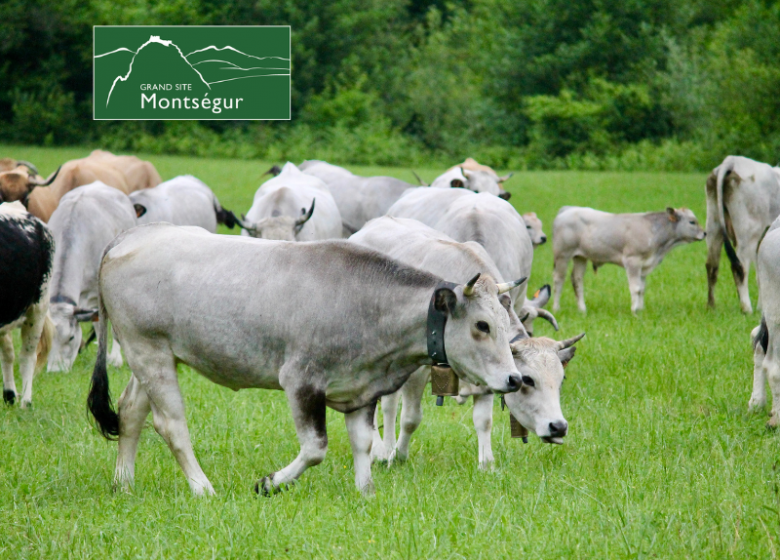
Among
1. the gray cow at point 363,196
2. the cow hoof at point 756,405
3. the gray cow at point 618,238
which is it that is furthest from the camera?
the gray cow at point 363,196

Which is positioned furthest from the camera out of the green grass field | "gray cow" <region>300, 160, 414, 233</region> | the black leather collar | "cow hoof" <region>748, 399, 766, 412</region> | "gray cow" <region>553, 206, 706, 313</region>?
"gray cow" <region>300, 160, 414, 233</region>

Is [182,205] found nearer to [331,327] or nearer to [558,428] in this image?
[331,327]

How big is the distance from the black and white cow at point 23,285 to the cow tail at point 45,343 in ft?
0.74

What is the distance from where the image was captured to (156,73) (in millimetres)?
13172

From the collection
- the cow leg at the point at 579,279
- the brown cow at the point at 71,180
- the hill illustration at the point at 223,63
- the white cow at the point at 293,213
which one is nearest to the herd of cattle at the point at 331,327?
the white cow at the point at 293,213

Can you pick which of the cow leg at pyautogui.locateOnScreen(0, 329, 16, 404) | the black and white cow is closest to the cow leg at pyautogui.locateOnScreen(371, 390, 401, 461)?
the black and white cow

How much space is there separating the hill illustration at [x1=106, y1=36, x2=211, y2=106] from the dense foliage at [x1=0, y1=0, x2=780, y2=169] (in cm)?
2323

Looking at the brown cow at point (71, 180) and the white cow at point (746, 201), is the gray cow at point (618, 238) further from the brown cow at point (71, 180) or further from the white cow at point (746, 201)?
the brown cow at point (71, 180)

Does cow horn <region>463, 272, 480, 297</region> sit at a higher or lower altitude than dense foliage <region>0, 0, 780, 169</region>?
lower

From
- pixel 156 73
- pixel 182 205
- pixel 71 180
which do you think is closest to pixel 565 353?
pixel 156 73

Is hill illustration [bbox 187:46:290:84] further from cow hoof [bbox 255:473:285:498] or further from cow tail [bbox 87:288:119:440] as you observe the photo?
cow hoof [bbox 255:473:285:498]

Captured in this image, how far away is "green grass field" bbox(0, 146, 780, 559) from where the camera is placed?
4285 mm

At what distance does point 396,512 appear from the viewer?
15.6 ft

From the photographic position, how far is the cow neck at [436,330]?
4.98 m
